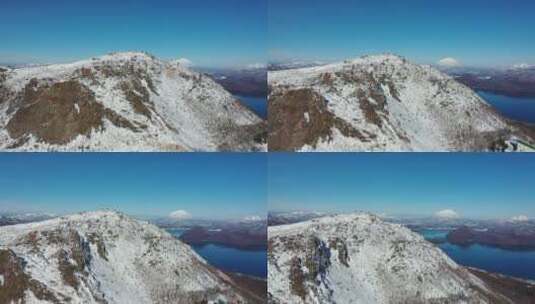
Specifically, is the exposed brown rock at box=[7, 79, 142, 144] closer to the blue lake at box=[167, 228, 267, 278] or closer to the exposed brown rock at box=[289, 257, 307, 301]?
the blue lake at box=[167, 228, 267, 278]

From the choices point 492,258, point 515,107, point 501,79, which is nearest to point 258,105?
point 501,79

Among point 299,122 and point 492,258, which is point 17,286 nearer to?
point 299,122

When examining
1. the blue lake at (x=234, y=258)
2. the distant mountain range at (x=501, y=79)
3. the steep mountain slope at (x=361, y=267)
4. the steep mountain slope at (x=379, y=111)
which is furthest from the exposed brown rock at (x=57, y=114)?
the distant mountain range at (x=501, y=79)

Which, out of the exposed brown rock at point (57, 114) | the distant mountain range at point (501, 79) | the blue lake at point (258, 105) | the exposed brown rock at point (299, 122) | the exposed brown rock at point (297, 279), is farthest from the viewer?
the blue lake at point (258, 105)

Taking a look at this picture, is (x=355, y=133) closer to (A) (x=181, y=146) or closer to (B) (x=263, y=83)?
(B) (x=263, y=83)

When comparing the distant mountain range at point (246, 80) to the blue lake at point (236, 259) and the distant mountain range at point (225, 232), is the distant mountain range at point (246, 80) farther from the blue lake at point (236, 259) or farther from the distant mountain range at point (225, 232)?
the blue lake at point (236, 259)

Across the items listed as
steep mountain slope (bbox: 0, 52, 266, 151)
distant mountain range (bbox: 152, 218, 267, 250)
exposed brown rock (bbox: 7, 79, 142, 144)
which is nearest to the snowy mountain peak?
steep mountain slope (bbox: 0, 52, 266, 151)
